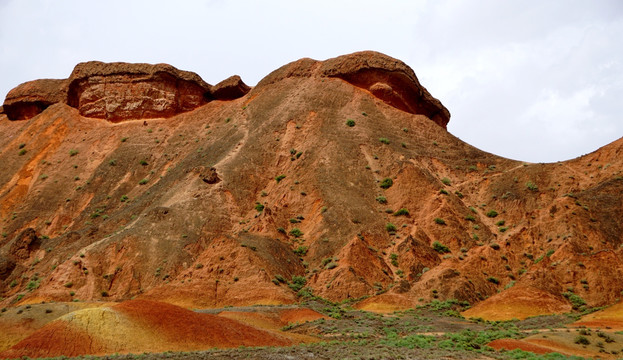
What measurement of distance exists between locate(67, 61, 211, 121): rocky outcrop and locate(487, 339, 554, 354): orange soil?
5102 centimetres

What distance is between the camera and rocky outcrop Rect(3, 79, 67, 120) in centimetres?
7662

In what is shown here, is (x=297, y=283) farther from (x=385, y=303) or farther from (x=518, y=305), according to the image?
(x=518, y=305)

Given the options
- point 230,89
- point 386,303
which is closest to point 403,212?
point 386,303

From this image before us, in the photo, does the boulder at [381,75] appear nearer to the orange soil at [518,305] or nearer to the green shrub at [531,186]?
the green shrub at [531,186]

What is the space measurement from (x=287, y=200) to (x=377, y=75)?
19521 millimetres

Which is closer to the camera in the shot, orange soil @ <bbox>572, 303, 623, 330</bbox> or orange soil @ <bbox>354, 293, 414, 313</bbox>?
orange soil @ <bbox>572, 303, 623, 330</bbox>

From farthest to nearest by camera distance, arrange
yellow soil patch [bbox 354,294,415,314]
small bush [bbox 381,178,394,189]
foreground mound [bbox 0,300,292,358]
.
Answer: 1. small bush [bbox 381,178,394,189]
2. yellow soil patch [bbox 354,294,415,314]
3. foreground mound [bbox 0,300,292,358]

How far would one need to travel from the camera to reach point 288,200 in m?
50.9

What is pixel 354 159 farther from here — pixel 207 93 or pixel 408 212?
pixel 207 93

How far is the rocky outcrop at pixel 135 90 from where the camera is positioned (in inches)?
2778

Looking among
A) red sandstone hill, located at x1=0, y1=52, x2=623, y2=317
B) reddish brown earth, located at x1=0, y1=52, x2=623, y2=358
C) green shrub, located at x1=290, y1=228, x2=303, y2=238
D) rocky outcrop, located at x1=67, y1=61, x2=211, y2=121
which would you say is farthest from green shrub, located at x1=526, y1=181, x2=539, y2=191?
rocky outcrop, located at x1=67, y1=61, x2=211, y2=121

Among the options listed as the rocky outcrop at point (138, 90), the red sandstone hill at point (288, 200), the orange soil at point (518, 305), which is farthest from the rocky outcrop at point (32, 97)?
the orange soil at point (518, 305)

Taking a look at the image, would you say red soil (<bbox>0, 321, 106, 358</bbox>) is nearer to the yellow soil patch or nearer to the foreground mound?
the foreground mound

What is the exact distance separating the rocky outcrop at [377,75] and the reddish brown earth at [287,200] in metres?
0.16
